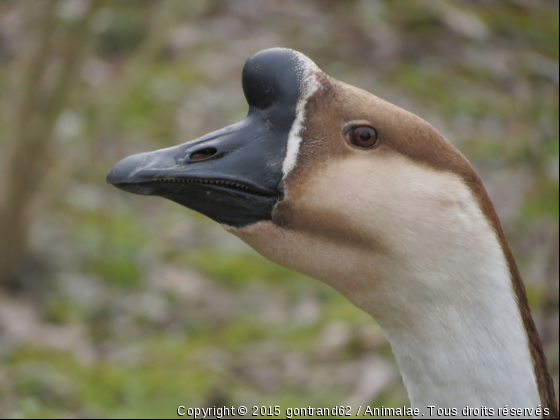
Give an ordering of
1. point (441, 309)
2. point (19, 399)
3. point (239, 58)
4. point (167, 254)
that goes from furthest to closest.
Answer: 1. point (239, 58)
2. point (167, 254)
3. point (19, 399)
4. point (441, 309)

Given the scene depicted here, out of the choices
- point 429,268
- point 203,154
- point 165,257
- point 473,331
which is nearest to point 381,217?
point 429,268

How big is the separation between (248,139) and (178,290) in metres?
3.46

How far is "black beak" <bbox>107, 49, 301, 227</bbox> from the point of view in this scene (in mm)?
2062

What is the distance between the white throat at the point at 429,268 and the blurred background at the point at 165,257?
173cm

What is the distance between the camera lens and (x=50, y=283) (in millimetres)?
5094

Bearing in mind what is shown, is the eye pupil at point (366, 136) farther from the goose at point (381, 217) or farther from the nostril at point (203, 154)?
the nostril at point (203, 154)

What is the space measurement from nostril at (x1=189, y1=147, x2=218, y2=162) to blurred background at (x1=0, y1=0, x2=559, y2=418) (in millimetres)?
1808

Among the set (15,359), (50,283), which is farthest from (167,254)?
(15,359)

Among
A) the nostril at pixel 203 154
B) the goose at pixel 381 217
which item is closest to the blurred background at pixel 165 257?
the goose at pixel 381 217

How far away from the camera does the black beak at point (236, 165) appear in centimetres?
206

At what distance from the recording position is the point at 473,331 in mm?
2021

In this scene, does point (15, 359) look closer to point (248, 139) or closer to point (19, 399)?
point (19, 399)

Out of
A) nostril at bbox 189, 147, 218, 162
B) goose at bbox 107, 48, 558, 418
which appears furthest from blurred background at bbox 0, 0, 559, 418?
nostril at bbox 189, 147, 218, 162

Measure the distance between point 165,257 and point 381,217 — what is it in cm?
399
